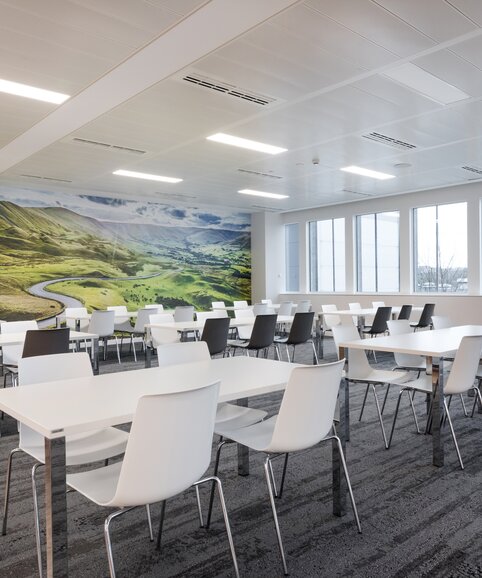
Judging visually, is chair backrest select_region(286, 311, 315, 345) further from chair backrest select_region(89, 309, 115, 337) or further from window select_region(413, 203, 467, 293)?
window select_region(413, 203, 467, 293)

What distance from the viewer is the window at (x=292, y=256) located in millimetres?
13125

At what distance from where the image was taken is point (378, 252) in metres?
11.4

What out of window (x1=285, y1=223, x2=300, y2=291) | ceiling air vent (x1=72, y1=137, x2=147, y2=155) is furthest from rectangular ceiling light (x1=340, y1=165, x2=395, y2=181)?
window (x1=285, y1=223, x2=300, y2=291)

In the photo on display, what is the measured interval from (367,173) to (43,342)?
6.18 m

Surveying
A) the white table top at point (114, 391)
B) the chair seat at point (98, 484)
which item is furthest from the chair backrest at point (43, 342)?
the chair seat at point (98, 484)

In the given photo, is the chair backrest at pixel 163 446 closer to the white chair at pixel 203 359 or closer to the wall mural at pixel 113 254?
the white chair at pixel 203 359

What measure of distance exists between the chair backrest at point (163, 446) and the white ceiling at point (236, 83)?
284cm

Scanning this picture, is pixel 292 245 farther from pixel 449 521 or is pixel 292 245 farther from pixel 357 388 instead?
pixel 449 521

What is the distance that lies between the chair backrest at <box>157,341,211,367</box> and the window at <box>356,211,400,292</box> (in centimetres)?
843

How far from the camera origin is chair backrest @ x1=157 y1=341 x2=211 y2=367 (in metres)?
3.15

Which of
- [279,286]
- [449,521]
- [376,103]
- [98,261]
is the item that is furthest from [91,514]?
[279,286]

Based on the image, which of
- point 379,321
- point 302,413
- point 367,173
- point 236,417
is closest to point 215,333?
point 236,417

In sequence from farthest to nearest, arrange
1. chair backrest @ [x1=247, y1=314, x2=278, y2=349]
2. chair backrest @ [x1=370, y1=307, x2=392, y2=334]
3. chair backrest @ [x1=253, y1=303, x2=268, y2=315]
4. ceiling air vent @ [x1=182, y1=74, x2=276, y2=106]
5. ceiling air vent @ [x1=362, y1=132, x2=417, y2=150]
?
chair backrest @ [x1=253, y1=303, x2=268, y2=315] → chair backrest @ [x1=370, y1=307, x2=392, y2=334] → ceiling air vent @ [x1=362, y1=132, x2=417, y2=150] → chair backrest @ [x1=247, y1=314, x2=278, y2=349] → ceiling air vent @ [x1=182, y1=74, x2=276, y2=106]

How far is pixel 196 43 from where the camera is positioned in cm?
394
